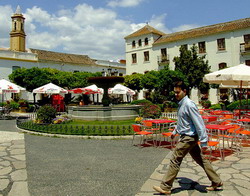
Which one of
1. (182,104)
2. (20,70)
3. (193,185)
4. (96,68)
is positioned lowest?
(193,185)

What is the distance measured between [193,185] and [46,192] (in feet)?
8.02

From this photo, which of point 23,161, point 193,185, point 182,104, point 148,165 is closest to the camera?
point 182,104

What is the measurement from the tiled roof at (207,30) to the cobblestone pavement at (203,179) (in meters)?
27.6

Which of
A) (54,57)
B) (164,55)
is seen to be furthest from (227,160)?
(54,57)

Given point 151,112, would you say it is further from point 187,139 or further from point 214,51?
point 214,51

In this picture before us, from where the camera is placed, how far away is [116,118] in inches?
485

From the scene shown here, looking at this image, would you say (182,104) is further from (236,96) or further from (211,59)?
(211,59)

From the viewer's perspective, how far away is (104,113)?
1199 centimetres

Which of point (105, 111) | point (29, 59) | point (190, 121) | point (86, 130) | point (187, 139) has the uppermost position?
point (29, 59)

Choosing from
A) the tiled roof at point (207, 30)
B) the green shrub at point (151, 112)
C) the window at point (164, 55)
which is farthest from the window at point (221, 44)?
the green shrub at point (151, 112)

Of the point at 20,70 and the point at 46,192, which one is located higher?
the point at 20,70

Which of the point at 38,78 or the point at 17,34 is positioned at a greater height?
the point at 17,34

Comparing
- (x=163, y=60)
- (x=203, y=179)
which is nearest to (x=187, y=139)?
(x=203, y=179)

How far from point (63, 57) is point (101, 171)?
127 ft
